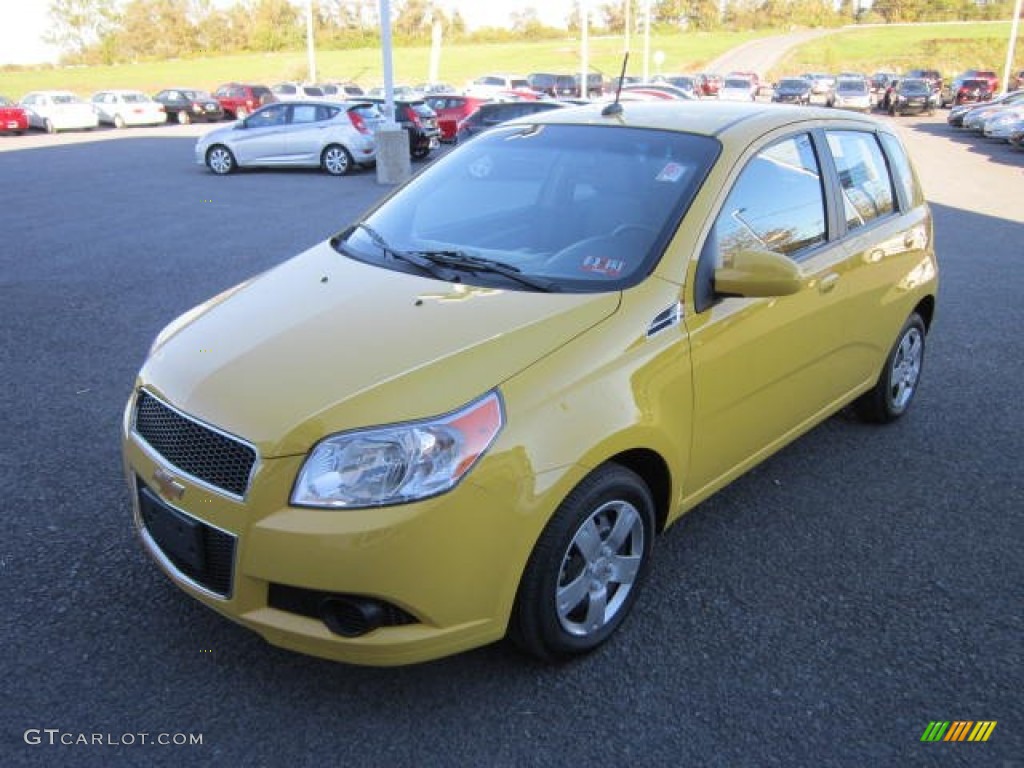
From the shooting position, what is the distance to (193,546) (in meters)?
2.52

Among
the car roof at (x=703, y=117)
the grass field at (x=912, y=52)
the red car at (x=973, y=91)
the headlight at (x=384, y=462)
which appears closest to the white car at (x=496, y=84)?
the red car at (x=973, y=91)

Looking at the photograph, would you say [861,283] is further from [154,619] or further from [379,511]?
[154,619]

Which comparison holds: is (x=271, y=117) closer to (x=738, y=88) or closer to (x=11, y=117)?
(x=11, y=117)

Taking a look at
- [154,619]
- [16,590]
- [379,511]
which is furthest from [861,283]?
[16,590]

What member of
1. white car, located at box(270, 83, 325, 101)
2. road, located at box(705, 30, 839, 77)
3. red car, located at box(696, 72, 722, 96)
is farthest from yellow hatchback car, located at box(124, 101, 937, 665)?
road, located at box(705, 30, 839, 77)

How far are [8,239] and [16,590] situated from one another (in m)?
8.56

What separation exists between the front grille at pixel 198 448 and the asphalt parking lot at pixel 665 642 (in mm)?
715

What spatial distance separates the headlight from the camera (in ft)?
7.61

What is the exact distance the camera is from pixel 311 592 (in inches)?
93.6

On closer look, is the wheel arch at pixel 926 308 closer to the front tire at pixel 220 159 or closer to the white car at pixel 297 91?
the front tire at pixel 220 159

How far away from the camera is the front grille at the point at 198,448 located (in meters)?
2.41

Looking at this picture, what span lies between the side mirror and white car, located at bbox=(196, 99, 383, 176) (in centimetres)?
1537

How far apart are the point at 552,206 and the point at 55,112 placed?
3435cm

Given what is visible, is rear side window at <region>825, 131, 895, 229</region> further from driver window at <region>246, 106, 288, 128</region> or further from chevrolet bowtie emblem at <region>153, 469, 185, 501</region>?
driver window at <region>246, 106, 288, 128</region>
